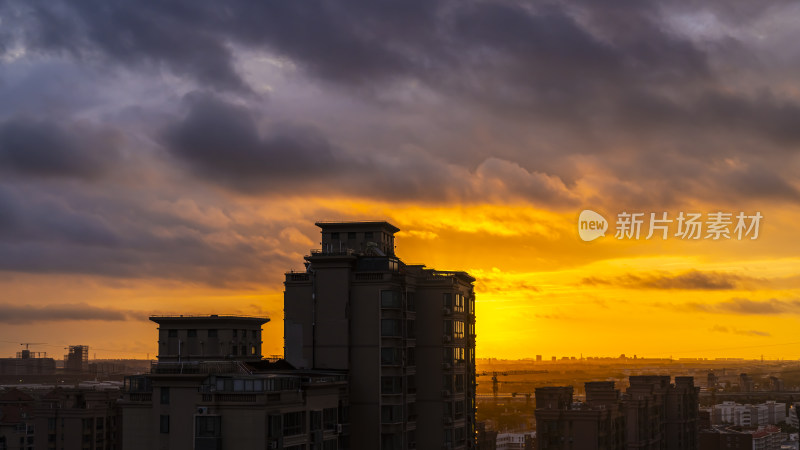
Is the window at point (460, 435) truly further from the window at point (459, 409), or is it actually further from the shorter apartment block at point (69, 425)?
the shorter apartment block at point (69, 425)

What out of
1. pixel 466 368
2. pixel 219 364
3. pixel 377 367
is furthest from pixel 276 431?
pixel 466 368

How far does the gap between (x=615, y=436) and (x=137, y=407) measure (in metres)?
78.0

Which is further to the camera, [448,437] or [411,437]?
[448,437]

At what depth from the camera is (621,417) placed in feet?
447

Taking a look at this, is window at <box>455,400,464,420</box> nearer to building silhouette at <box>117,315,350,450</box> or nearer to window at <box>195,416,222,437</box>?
building silhouette at <box>117,315,350,450</box>

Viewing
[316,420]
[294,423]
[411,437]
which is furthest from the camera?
[411,437]

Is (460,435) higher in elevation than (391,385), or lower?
lower

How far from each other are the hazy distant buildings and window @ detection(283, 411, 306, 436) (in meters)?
60.4

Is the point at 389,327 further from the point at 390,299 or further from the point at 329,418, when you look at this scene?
the point at 329,418

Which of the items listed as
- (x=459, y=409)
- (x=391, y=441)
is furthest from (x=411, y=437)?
(x=459, y=409)

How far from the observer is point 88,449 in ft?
490

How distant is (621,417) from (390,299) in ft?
210

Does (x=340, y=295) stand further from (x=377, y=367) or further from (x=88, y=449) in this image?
(x=88, y=449)

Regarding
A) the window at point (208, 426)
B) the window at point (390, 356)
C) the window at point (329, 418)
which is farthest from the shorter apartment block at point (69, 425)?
the window at point (208, 426)
